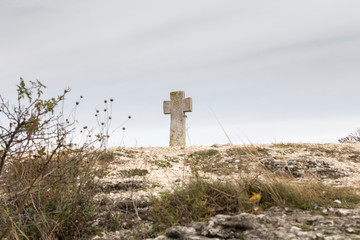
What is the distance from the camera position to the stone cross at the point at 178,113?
48.8 ft

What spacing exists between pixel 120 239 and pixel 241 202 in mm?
1422

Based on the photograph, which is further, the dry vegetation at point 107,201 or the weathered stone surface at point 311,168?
the weathered stone surface at point 311,168

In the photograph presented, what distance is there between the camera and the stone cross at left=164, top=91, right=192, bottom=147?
48.8 ft

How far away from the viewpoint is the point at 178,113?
591 inches

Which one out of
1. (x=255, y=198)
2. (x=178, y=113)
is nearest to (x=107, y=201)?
(x=255, y=198)

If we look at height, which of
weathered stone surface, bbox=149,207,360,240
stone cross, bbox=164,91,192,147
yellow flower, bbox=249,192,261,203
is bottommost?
weathered stone surface, bbox=149,207,360,240

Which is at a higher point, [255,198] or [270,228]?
[255,198]

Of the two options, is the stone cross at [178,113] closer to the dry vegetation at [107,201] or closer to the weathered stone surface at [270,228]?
the dry vegetation at [107,201]

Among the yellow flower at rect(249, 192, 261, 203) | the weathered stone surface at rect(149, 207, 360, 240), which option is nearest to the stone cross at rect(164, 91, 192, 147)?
the yellow flower at rect(249, 192, 261, 203)

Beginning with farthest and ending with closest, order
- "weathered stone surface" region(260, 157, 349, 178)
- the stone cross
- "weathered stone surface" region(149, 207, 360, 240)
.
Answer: the stone cross < "weathered stone surface" region(260, 157, 349, 178) < "weathered stone surface" region(149, 207, 360, 240)

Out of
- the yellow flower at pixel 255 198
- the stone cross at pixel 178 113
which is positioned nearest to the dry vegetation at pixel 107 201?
the yellow flower at pixel 255 198

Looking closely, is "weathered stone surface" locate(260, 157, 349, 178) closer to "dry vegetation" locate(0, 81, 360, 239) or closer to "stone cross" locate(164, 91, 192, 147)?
"dry vegetation" locate(0, 81, 360, 239)

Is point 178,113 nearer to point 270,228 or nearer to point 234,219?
point 234,219

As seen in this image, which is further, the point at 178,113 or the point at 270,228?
the point at 178,113
